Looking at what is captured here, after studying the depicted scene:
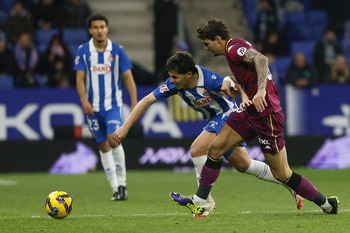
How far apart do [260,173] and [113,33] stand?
38.8 ft

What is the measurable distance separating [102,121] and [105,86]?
44 centimetres

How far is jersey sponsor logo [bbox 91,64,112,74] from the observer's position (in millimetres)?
9812

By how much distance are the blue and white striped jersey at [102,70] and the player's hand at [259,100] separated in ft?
10.9

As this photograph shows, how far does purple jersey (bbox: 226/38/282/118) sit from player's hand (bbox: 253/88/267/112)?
294 mm

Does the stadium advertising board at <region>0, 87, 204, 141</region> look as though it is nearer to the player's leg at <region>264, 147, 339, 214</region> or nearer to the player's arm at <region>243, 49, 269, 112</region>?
the player's leg at <region>264, 147, 339, 214</region>

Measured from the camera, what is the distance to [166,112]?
49.7 ft

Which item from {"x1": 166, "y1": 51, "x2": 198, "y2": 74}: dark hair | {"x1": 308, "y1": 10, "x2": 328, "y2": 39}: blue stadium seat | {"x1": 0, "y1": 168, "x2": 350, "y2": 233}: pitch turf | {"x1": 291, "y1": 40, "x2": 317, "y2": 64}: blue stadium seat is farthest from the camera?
{"x1": 308, "y1": 10, "x2": 328, "y2": 39}: blue stadium seat

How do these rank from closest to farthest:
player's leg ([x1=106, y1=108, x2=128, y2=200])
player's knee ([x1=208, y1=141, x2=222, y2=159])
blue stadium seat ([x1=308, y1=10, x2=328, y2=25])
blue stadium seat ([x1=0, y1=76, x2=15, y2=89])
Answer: player's knee ([x1=208, y1=141, x2=222, y2=159]), player's leg ([x1=106, y1=108, x2=128, y2=200]), blue stadium seat ([x1=0, y1=76, x2=15, y2=89]), blue stadium seat ([x1=308, y1=10, x2=328, y2=25])

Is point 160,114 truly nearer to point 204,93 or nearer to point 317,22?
point 317,22

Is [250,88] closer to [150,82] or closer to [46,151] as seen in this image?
[46,151]

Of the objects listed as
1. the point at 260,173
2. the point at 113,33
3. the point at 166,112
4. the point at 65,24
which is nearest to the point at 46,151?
the point at 166,112

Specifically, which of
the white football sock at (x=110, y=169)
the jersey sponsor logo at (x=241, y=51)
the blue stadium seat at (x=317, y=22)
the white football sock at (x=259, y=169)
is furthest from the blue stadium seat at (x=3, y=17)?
the jersey sponsor logo at (x=241, y=51)

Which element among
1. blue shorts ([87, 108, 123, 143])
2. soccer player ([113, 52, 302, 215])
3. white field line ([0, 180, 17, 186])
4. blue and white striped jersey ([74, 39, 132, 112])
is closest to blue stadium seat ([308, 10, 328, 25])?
white field line ([0, 180, 17, 186])

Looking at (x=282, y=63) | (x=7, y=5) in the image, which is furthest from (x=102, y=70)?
(x=7, y=5)
